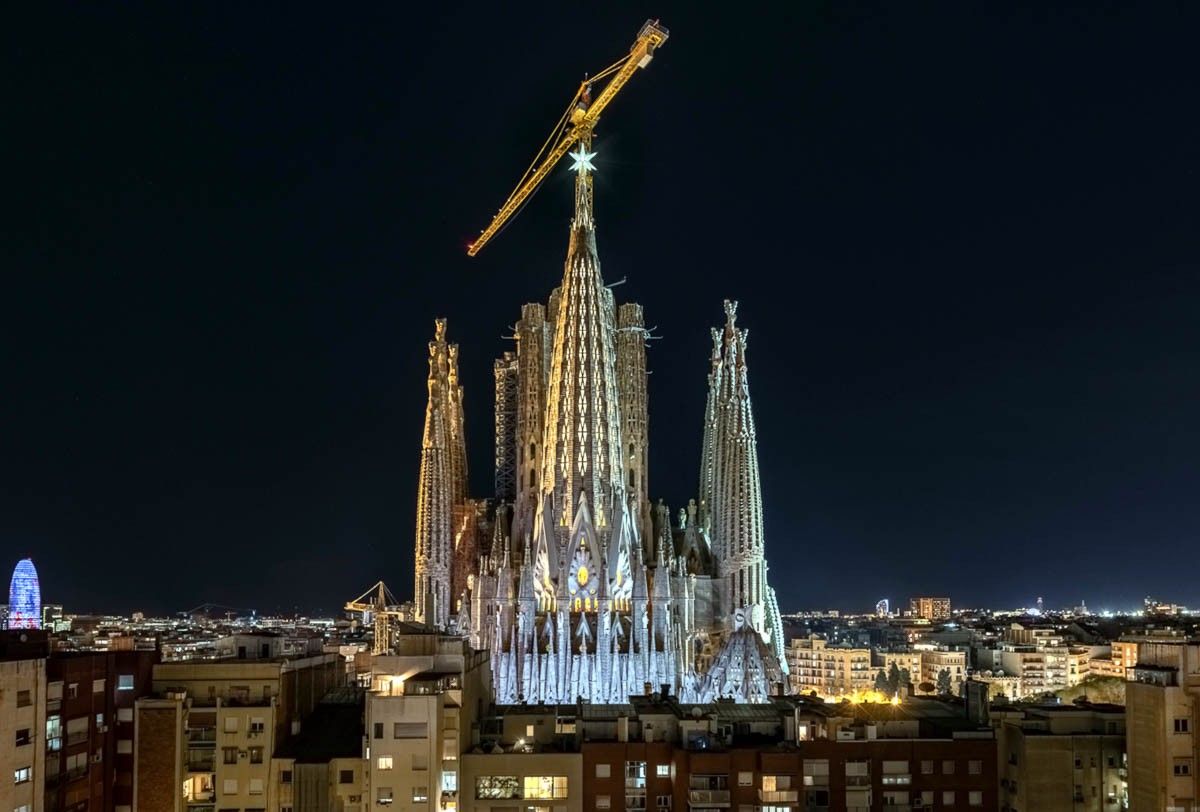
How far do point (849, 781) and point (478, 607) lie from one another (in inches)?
1142

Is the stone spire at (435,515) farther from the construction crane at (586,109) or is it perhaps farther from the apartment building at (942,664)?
the apartment building at (942,664)

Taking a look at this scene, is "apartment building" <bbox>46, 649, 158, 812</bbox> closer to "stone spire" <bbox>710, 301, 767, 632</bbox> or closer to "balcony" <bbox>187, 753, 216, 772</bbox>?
"balcony" <bbox>187, 753, 216, 772</bbox>

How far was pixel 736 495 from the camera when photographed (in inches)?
2741

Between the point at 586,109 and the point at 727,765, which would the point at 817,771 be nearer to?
the point at 727,765

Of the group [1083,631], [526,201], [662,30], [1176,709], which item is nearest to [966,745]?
[1176,709]

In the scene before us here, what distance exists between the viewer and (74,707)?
38719 mm

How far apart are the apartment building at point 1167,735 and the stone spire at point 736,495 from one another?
2865 cm

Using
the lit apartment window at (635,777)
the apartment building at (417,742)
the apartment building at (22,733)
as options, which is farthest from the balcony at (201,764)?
the lit apartment window at (635,777)

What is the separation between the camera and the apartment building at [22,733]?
34469 millimetres

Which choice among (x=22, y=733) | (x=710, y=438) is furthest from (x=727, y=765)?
(x=710, y=438)

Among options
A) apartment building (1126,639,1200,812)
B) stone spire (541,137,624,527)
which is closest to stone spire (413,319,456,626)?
stone spire (541,137,624,527)

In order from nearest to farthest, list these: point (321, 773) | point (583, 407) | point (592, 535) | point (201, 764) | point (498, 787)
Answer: point (498, 787) → point (321, 773) → point (201, 764) → point (592, 535) → point (583, 407)

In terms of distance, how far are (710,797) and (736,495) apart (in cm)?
3197

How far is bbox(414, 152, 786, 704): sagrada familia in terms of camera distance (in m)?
61.7
